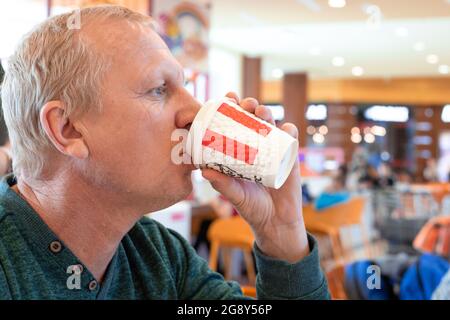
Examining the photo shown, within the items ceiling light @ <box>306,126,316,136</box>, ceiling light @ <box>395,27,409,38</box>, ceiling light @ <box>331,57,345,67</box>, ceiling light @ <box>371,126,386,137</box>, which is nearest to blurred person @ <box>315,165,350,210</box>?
ceiling light @ <box>371,126,386,137</box>

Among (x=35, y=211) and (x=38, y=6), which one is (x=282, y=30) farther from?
(x=35, y=211)

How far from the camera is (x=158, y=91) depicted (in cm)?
67

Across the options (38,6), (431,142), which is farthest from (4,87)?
(431,142)

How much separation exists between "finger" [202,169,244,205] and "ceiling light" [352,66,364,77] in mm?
1514

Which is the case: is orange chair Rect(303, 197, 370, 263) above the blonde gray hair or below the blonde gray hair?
below

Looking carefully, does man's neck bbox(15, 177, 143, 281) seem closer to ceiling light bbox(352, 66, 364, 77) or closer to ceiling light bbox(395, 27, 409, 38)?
ceiling light bbox(395, 27, 409, 38)

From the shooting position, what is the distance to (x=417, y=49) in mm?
2373

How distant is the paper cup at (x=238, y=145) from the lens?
60 centimetres

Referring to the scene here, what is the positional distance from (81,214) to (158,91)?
18cm

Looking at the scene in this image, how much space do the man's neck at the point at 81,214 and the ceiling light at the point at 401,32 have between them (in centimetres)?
131

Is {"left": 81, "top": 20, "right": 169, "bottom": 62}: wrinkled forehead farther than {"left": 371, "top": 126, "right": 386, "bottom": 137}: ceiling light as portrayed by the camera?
No

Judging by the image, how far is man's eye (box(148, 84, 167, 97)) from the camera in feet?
2.16
